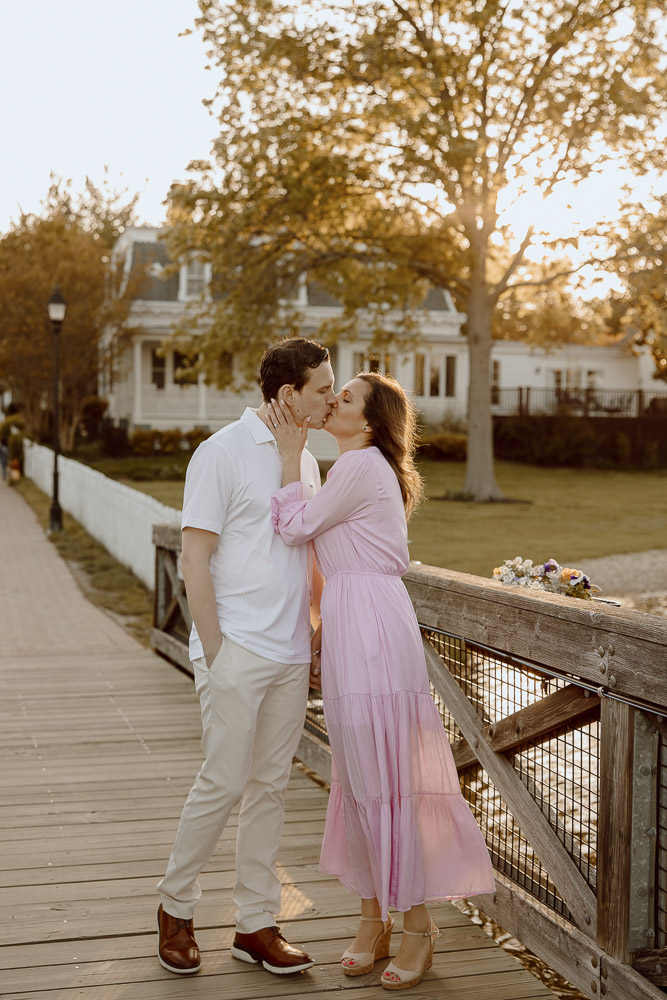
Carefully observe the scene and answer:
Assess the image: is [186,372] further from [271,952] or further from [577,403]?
[271,952]

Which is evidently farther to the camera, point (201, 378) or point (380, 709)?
point (201, 378)

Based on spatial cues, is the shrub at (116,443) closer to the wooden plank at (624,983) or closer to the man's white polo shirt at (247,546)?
the man's white polo shirt at (247,546)

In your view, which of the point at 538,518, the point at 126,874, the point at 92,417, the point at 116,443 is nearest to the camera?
the point at 126,874

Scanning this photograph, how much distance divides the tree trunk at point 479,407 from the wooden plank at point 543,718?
20.3m

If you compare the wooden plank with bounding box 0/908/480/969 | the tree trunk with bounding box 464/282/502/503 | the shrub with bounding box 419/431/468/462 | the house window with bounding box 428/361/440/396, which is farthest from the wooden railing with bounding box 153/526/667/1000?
the house window with bounding box 428/361/440/396

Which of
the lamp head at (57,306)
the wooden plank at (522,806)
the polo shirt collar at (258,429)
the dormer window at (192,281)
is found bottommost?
the wooden plank at (522,806)

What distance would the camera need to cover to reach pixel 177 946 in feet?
11.4

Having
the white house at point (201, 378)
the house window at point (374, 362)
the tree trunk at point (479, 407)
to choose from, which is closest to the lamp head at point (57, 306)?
the house window at point (374, 362)

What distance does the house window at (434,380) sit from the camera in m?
37.5

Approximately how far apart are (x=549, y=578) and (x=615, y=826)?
138 centimetres

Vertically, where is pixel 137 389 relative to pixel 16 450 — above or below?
above

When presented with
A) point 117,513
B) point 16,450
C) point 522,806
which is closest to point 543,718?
point 522,806

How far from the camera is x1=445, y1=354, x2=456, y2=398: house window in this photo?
37.7 metres

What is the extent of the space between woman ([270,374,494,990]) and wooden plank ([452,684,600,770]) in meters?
0.33
